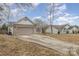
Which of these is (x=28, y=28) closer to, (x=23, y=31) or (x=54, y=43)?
(x=23, y=31)

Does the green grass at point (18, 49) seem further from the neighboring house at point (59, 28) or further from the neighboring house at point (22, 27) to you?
the neighboring house at point (59, 28)

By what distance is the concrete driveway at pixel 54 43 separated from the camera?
205 centimetres

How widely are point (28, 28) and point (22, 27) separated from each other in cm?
6

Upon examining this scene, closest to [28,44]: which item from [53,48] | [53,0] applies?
[53,48]

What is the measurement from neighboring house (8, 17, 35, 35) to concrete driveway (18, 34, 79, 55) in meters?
0.05

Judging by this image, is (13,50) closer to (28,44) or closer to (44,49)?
(28,44)

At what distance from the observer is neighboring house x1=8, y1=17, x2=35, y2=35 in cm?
205

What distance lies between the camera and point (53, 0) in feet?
6.79

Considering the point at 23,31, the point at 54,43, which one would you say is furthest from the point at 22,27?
the point at 54,43

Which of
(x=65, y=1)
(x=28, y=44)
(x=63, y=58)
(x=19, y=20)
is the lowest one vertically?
(x=63, y=58)

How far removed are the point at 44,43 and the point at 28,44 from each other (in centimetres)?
16

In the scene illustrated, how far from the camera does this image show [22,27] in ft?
6.74

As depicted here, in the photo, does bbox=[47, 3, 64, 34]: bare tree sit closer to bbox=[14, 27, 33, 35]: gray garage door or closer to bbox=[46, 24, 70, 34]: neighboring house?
bbox=[46, 24, 70, 34]: neighboring house

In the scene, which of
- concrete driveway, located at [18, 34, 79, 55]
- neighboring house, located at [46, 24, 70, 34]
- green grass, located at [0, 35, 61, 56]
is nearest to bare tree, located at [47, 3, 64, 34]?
neighboring house, located at [46, 24, 70, 34]
